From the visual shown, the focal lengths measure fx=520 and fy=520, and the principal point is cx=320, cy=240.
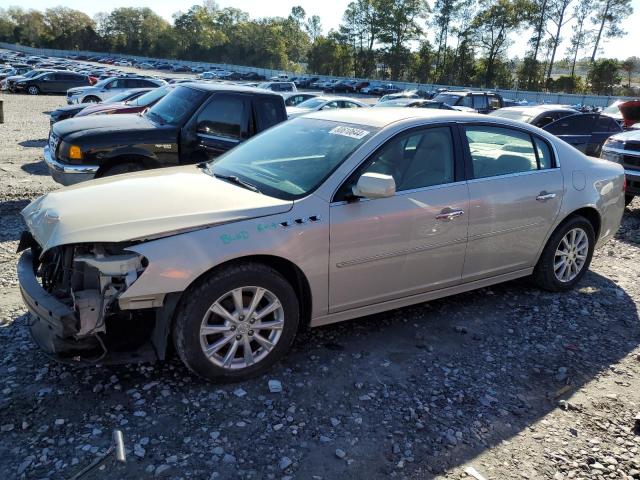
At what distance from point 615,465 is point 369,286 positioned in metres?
1.78

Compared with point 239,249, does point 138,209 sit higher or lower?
higher

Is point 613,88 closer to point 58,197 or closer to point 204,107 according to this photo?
point 204,107

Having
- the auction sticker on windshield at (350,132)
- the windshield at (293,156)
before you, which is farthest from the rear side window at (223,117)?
the auction sticker on windshield at (350,132)

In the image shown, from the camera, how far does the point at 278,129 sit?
14.9 ft

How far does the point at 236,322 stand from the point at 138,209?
0.93 meters

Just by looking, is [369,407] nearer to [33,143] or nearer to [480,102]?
[33,143]

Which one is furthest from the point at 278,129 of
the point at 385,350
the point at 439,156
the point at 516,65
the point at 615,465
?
the point at 516,65

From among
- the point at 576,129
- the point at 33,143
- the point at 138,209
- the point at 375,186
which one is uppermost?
the point at 375,186

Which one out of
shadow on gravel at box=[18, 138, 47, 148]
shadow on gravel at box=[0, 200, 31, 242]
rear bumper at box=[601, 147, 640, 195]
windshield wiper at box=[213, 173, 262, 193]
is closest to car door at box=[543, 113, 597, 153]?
rear bumper at box=[601, 147, 640, 195]

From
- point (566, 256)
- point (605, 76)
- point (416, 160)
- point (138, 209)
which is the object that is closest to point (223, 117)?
point (416, 160)

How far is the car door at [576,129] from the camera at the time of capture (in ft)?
36.8

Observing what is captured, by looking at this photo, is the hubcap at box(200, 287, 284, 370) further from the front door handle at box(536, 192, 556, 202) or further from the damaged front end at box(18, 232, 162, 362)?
the front door handle at box(536, 192, 556, 202)

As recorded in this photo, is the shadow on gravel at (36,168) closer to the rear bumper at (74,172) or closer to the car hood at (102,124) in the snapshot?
the car hood at (102,124)

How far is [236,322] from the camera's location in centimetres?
325
